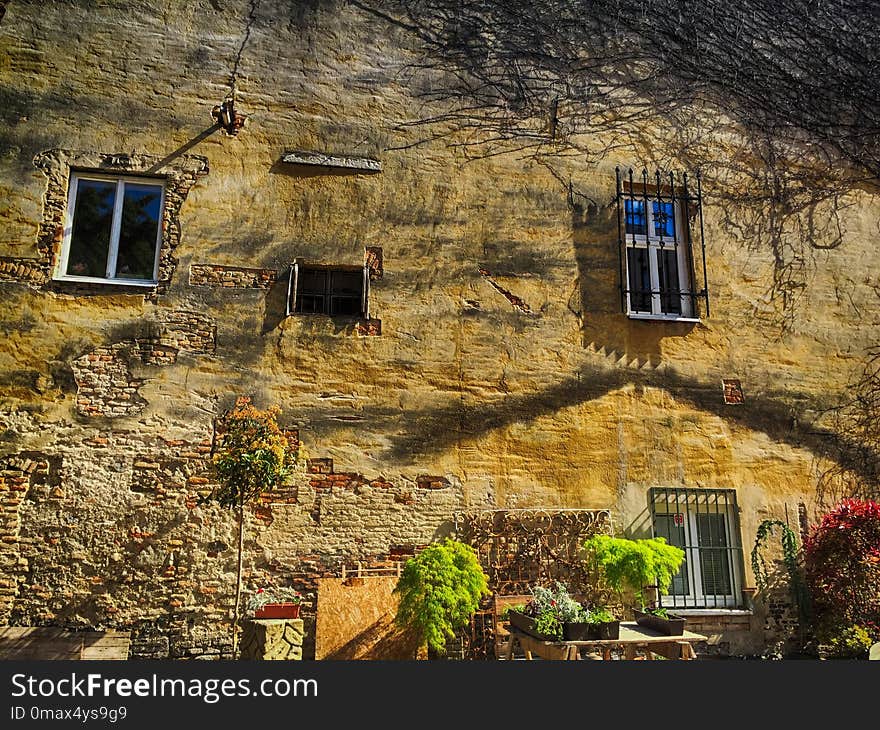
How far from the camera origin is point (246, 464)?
22.7ft

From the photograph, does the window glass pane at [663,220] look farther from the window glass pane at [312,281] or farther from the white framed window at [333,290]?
the window glass pane at [312,281]

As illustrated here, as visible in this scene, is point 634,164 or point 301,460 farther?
point 634,164

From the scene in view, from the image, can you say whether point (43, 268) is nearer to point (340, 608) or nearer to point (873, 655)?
point (340, 608)

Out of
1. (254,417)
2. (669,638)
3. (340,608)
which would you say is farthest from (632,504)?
(254,417)

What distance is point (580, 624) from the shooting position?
6133 mm

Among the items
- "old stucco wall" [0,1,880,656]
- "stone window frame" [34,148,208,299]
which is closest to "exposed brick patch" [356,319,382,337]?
"old stucco wall" [0,1,880,656]

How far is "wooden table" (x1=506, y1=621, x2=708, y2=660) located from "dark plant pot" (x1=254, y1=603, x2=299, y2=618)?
6.58ft

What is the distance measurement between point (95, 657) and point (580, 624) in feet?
14.5

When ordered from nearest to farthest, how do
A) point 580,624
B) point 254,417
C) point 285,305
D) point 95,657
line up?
point 580,624 → point 95,657 → point 254,417 → point 285,305

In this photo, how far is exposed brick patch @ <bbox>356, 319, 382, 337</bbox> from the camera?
8172 mm

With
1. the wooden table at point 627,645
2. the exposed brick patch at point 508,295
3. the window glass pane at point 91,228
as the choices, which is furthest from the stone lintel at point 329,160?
the wooden table at point 627,645

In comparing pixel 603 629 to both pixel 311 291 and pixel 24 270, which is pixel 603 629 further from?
pixel 24 270

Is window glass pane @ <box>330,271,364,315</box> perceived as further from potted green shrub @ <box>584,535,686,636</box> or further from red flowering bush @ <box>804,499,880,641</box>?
red flowering bush @ <box>804,499,880,641</box>

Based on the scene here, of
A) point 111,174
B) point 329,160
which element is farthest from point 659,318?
point 111,174
